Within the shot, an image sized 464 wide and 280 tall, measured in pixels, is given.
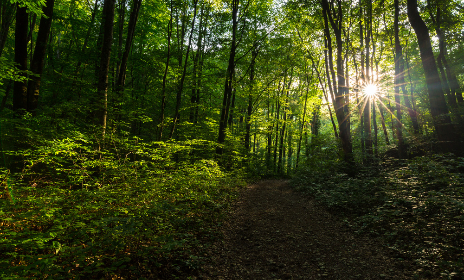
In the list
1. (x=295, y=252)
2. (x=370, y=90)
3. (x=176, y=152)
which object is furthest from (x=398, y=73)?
(x=176, y=152)

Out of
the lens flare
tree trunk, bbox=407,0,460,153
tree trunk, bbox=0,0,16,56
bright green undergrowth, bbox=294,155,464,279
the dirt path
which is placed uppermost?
tree trunk, bbox=0,0,16,56

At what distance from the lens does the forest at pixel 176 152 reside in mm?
3389

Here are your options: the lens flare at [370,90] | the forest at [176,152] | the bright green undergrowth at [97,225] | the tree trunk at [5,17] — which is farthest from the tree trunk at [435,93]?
the tree trunk at [5,17]

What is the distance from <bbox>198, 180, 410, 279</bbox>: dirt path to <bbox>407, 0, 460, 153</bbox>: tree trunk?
5371 millimetres

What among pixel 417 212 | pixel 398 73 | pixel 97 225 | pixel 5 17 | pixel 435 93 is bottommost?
pixel 417 212

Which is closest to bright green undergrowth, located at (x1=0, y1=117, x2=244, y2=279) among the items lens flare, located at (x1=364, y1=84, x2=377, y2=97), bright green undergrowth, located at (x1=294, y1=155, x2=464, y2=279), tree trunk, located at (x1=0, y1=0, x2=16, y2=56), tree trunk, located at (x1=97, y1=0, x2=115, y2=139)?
tree trunk, located at (x1=97, y1=0, x2=115, y2=139)

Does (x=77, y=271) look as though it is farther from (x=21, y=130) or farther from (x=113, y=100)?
(x=113, y=100)

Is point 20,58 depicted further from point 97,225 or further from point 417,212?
point 417,212

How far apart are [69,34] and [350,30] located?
62.3 ft

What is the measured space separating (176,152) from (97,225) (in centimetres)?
785

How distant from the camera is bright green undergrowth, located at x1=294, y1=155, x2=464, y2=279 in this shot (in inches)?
147

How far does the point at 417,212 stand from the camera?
5.04 meters

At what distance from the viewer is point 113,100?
7.59 metres

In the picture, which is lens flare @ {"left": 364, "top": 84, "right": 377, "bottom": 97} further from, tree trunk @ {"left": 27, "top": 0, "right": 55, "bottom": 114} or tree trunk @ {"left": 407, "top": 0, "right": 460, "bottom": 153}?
tree trunk @ {"left": 27, "top": 0, "right": 55, "bottom": 114}
